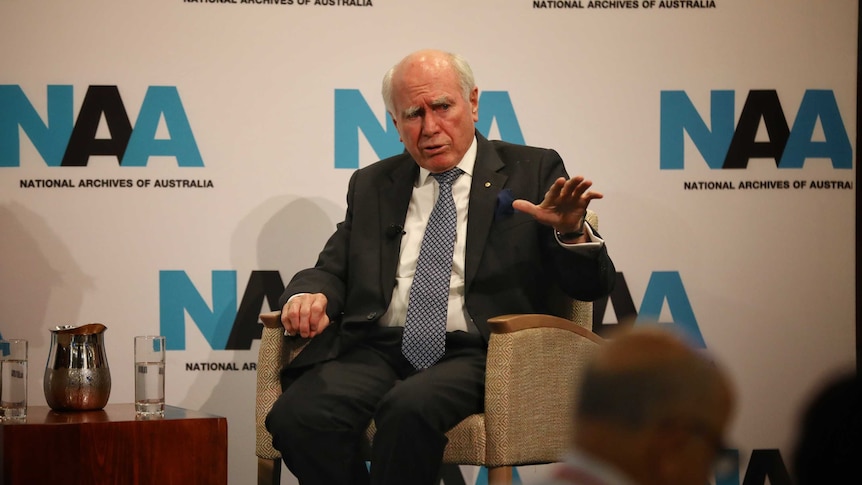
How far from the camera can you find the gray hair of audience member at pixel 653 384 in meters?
0.92

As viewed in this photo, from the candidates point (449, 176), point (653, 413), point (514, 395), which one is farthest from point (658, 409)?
point (449, 176)

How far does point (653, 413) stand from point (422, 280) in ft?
7.40

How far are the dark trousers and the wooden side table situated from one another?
213 mm

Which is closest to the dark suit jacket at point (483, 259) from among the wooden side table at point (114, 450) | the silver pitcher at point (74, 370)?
the wooden side table at point (114, 450)

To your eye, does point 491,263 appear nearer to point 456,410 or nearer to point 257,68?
point 456,410

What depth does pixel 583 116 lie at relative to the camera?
4262 millimetres

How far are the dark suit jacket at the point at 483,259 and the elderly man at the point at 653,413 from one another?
6.65 ft

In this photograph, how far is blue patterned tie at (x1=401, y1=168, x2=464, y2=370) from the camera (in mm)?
3102

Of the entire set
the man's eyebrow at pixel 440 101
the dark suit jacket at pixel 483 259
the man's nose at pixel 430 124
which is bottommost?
the dark suit jacket at pixel 483 259

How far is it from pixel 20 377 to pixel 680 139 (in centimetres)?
281

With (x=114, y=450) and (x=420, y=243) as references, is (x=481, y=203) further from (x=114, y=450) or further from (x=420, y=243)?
(x=114, y=450)

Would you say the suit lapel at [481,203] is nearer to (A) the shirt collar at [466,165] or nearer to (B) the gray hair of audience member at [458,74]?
(A) the shirt collar at [466,165]

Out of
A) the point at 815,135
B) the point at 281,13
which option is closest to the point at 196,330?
the point at 281,13

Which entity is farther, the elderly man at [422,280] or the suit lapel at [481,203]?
the suit lapel at [481,203]
